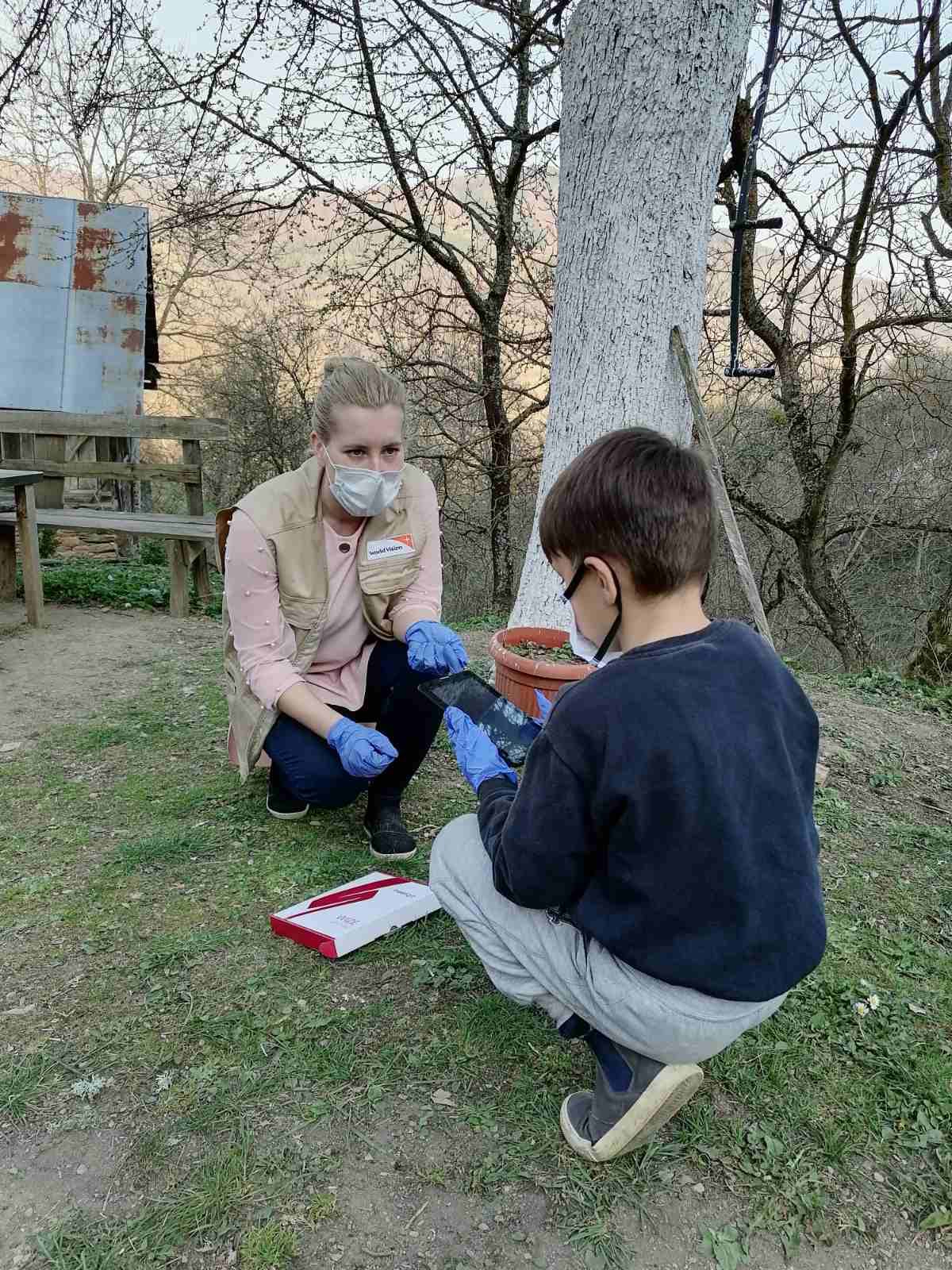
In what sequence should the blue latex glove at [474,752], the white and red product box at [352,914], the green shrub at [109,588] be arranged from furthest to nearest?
1. the green shrub at [109,588]
2. the white and red product box at [352,914]
3. the blue latex glove at [474,752]

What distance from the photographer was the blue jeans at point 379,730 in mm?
2396

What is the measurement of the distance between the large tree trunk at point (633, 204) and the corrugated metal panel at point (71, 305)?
5.58 meters

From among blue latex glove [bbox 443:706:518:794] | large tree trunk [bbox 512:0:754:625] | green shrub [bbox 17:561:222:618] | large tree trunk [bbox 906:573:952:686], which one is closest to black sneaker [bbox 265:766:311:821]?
blue latex glove [bbox 443:706:518:794]

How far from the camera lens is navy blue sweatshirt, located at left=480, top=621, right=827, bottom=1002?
3.77 feet

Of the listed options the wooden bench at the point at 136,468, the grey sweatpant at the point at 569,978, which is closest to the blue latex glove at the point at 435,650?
the grey sweatpant at the point at 569,978

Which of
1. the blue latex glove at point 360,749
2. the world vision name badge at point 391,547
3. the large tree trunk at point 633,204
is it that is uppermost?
the large tree trunk at point 633,204

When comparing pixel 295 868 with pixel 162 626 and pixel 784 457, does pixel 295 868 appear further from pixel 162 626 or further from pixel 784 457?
pixel 784 457

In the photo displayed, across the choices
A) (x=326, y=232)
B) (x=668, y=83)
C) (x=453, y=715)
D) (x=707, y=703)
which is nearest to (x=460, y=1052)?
(x=453, y=715)

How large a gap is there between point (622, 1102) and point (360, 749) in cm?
106

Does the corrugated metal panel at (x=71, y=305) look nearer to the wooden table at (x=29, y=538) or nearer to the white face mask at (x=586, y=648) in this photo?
the wooden table at (x=29, y=538)

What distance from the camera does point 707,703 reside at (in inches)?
45.3

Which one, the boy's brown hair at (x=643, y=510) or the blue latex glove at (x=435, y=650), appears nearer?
the boy's brown hair at (x=643, y=510)

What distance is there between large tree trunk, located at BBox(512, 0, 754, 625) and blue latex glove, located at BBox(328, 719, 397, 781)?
1.38m

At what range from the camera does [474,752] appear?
1.71 meters
